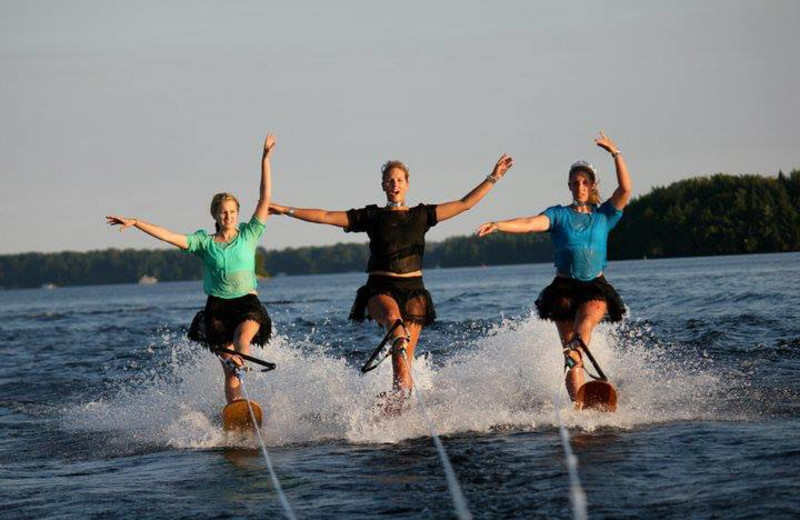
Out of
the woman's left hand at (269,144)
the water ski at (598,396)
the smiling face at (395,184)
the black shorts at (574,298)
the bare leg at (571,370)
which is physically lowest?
the water ski at (598,396)

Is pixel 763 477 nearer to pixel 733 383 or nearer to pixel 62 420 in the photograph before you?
pixel 733 383

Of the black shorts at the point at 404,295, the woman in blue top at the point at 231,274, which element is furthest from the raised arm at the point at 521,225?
the woman in blue top at the point at 231,274

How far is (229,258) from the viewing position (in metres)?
10.6

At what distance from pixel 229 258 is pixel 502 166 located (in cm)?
276

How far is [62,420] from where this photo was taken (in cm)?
1358

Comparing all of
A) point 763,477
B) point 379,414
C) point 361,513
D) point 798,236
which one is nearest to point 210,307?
point 379,414

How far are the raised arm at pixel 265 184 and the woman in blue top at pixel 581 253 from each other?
2573mm

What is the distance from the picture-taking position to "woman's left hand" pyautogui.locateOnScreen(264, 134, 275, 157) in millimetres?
10688

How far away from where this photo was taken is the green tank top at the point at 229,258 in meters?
10.6

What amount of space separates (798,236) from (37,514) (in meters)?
88.5

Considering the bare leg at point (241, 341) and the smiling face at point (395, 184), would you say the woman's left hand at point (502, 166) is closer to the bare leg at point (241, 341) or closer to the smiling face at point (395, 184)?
the smiling face at point (395, 184)

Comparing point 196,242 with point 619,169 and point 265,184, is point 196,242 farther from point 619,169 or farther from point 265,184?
point 619,169

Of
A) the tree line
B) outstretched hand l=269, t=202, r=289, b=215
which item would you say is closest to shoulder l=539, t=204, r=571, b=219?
outstretched hand l=269, t=202, r=289, b=215

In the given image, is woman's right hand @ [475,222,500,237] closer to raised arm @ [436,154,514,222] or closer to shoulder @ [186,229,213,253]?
raised arm @ [436,154,514,222]
